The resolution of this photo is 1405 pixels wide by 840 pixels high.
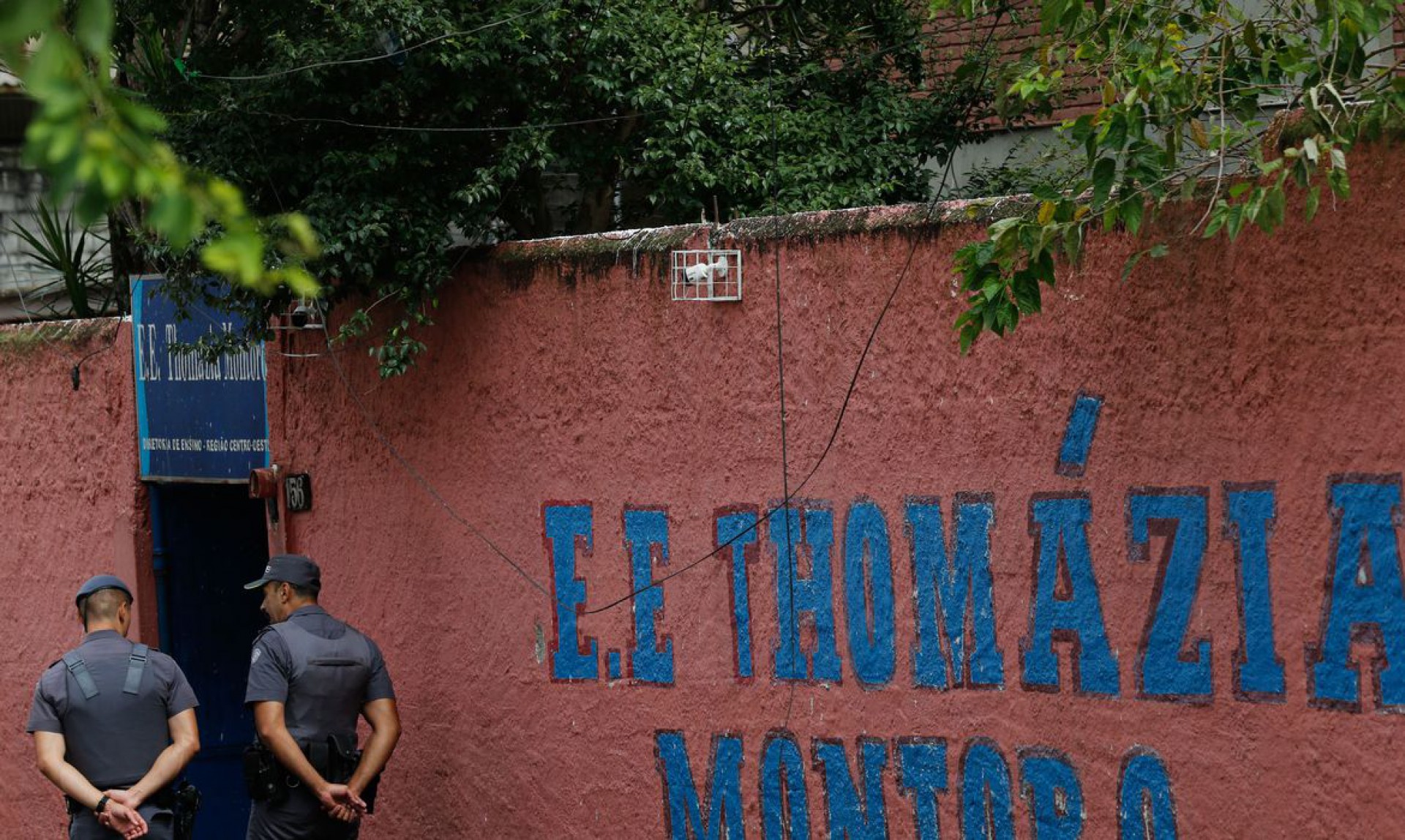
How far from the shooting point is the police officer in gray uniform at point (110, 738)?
696 centimetres

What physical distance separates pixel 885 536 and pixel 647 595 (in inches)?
48.0

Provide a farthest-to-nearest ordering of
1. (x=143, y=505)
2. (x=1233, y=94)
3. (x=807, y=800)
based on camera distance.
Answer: (x=143, y=505) < (x=807, y=800) < (x=1233, y=94)

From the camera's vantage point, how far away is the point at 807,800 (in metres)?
6.25

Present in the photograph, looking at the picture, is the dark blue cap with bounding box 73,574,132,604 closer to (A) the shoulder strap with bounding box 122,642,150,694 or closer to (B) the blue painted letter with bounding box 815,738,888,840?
(A) the shoulder strap with bounding box 122,642,150,694

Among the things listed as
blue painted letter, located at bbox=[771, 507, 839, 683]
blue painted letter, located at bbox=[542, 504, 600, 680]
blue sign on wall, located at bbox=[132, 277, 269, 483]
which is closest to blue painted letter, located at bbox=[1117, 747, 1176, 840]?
blue painted letter, located at bbox=[771, 507, 839, 683]

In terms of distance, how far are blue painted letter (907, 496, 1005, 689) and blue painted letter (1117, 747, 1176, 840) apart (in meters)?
0.53

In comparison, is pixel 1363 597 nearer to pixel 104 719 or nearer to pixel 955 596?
pixel 955 596

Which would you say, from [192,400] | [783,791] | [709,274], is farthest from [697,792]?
[192,400]

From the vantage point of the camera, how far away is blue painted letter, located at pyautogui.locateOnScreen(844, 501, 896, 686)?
6016 millimetres

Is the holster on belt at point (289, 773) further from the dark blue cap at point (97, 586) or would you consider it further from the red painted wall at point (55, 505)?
the red painted wall at point (55, 505)

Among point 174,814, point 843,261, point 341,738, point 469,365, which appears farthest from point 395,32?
point 174,814

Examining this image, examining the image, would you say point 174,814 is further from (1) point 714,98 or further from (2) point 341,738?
(1) point 714,98

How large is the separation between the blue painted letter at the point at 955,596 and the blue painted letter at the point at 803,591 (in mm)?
373

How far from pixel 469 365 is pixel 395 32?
1448mm
